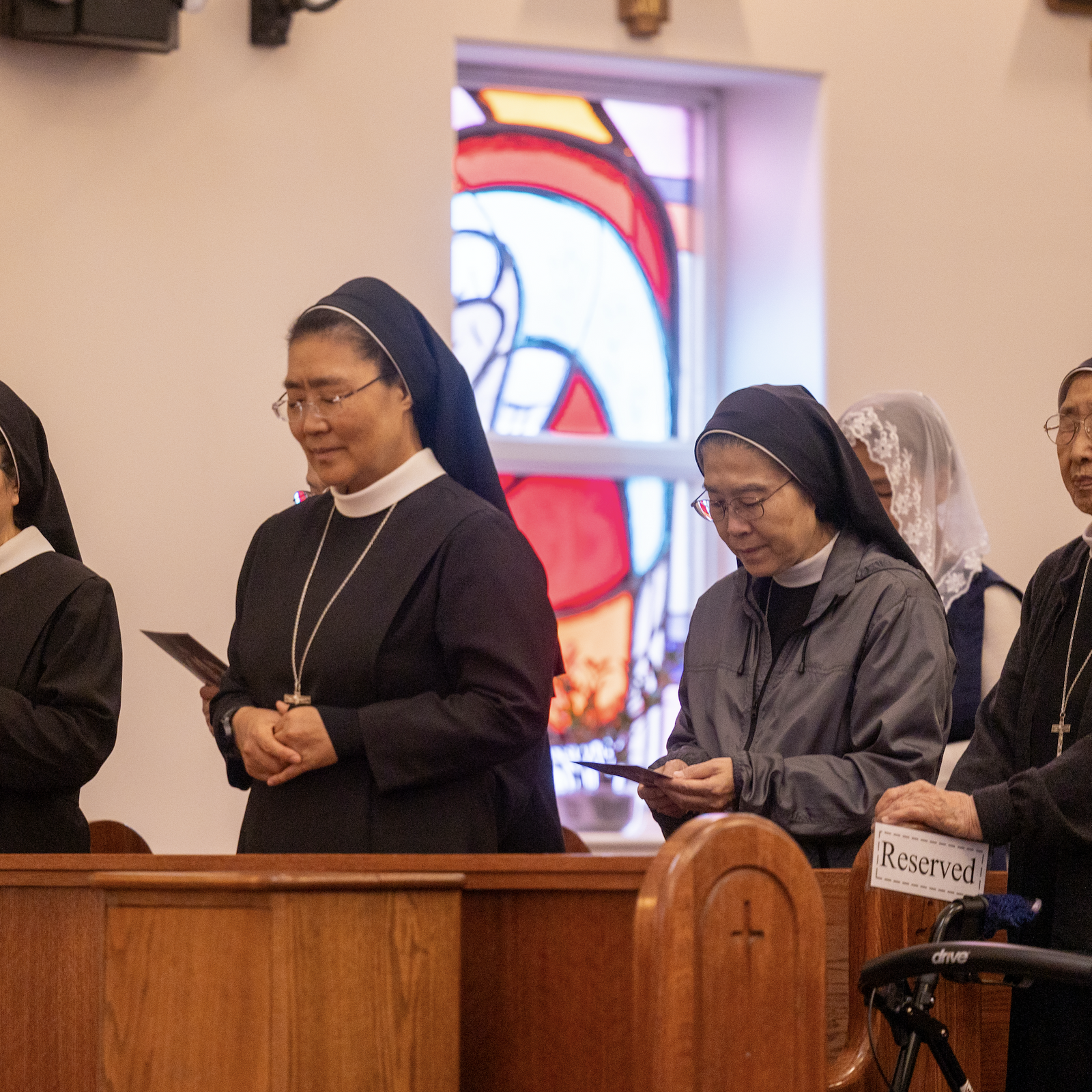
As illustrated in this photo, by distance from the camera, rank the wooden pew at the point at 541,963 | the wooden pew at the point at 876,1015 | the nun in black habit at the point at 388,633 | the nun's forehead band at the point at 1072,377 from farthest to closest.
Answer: the nun's forehead band at the point at 1072,377 < the nun in black habit at the point at 388,633 < the wooden pew at the point at 876,1015 < the wooden pew at the point at 541,963

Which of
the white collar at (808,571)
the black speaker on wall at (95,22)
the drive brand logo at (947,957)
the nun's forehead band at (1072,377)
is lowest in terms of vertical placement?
the drive brand logo at (947,957)

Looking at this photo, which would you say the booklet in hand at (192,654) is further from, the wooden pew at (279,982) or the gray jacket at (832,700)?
the wooden pew at (279,982)

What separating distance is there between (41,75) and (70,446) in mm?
1093

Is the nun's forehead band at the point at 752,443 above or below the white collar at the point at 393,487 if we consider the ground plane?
above

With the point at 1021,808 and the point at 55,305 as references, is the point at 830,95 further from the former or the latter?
the point at 1021,808

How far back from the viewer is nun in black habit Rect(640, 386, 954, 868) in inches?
109

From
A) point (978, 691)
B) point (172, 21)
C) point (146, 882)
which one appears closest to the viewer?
point (146, 882)

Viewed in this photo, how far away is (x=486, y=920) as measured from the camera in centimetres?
218

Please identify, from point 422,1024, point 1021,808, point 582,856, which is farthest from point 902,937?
point 422,1024

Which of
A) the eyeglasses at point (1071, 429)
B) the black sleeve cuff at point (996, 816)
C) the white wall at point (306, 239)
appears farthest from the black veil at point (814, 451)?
the white wall at point (306, 239)

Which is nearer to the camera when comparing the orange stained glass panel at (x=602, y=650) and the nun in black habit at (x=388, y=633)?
the nun in black habit at (x=388, y=633)

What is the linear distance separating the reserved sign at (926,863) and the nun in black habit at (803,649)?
277mm

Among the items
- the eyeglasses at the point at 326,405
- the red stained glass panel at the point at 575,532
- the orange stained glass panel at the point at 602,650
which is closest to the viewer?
the eyeglasses at the point at 326,405

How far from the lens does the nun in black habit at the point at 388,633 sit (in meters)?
2.67
